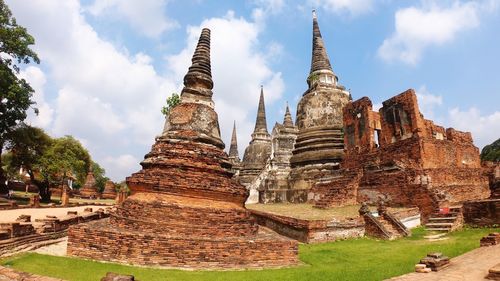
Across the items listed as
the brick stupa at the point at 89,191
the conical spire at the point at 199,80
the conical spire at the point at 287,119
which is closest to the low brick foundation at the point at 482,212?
the conical spire at the point at 199,80

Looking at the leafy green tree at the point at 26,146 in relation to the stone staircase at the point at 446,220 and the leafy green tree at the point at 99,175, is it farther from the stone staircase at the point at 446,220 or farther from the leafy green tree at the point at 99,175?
the leafy green tree at the point at 99,175

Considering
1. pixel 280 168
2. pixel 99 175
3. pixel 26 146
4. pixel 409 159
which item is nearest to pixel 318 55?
pixel 280 168

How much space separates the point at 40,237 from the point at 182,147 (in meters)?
5.07

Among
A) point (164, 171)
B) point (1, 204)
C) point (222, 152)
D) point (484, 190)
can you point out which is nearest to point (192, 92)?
point (222, 152)

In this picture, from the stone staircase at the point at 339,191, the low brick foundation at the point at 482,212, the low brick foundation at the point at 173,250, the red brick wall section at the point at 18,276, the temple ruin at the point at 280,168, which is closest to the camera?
the red brick wall section at the point at 18,276

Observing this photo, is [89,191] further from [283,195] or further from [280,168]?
[283,195]

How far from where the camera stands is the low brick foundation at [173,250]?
7.41 m

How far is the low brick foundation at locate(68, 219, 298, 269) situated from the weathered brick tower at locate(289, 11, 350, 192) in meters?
11.9

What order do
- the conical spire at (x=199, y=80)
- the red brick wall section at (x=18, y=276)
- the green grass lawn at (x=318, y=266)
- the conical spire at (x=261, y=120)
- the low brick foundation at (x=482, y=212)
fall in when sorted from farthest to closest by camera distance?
the conical spire at (x=261, y=120), the conical spire at (x=199, y=80), the low brick foundation at (x=482, y=212), the green grass lawn at (x=318, y=266), the red brick wall section at (x=18, y=276)

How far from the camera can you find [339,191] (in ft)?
51.3

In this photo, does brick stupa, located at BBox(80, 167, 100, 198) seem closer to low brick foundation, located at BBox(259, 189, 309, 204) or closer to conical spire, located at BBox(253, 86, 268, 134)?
conical spire, located at BBox(253, 86, 268, 134)

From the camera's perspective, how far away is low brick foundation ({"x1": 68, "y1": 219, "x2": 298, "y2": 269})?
292 inches

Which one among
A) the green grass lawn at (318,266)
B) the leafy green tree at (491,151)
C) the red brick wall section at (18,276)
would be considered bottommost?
the green grass lawn at (318,266)

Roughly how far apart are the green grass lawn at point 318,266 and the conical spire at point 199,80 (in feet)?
18.1
